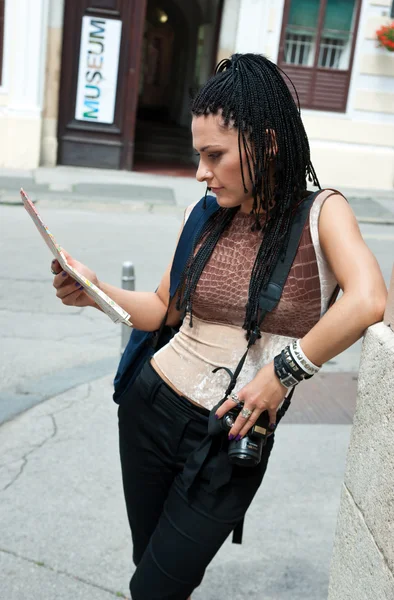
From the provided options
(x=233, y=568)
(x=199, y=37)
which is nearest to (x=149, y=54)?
(x=199, y=37)

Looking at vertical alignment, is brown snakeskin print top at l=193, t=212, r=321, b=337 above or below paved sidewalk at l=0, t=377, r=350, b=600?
above

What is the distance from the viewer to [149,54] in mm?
24109

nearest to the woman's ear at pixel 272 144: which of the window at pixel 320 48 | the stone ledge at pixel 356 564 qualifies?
the stone ledge at pixel 356 564

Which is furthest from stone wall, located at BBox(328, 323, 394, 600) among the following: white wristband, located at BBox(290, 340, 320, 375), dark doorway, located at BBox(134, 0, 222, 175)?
dark doorway, located at BBox(134, 0, 222, 175)

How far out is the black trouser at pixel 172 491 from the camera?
6.97 ft

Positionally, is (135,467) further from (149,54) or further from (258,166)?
(149,54)

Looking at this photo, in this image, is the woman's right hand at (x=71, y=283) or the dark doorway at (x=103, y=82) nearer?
the woman's right hand at (x=71, y=283)

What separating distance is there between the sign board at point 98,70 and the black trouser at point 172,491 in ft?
40.8

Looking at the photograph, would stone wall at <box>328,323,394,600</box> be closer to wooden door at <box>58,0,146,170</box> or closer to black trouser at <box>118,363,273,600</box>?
black trouser at <box>118,363,273,600</box>

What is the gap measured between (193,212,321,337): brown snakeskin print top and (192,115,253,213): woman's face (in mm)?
121

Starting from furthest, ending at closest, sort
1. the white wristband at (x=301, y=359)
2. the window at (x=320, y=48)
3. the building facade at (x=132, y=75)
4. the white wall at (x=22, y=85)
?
the window at (x=320, y=48), the building facade at (x=132, y=75), the white wall at (x=22, y=85), the white wristband at (x=301, y=359)

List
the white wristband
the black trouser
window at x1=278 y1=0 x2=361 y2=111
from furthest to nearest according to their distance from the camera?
window at x1=278 y1=0 x2=361 y2=111 < the black trouser < the white wristband

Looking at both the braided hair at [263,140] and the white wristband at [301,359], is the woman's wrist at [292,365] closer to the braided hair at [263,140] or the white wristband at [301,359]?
the white wristband at [301,359]

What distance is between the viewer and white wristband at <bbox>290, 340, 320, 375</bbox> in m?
1.90
